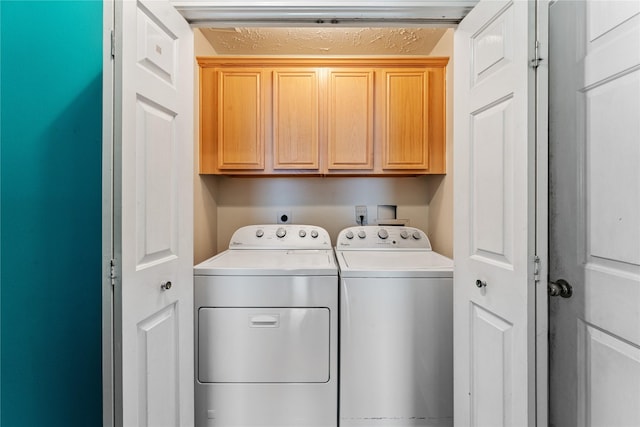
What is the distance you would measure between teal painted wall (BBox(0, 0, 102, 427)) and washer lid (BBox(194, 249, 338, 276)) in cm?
50

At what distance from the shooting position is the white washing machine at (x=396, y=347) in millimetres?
1438

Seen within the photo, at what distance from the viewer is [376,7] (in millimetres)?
1193

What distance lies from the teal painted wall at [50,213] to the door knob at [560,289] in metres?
1.70

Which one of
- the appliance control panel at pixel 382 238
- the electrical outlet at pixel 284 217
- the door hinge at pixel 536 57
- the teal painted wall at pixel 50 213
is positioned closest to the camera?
the door hinge at pixel 536 57

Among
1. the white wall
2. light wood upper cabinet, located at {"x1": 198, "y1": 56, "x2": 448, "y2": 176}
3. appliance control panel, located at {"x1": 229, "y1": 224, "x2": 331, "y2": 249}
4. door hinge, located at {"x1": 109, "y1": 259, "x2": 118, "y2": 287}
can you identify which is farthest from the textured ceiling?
door hinge, located at {"x1": 109, "y1": 259, "x2": 118, "y2": 287}

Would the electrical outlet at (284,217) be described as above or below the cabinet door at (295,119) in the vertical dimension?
below

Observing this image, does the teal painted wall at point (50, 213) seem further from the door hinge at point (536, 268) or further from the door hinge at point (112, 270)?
the door hinge at point (536, 268)

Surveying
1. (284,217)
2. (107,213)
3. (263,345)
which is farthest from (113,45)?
(284,217)

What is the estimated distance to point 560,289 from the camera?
0.96 meters

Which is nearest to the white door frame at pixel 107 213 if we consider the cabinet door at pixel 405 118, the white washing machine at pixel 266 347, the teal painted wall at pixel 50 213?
the teal painted wall at pixel 50 213

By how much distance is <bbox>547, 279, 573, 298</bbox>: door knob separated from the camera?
94 centimetres

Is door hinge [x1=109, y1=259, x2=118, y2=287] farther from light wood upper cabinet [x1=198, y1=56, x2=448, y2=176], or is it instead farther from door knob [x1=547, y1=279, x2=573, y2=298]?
door knob [x1=547, y1=279, x2=573, y2=298]

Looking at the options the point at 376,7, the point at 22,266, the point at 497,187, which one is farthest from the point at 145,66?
the point at 497,187

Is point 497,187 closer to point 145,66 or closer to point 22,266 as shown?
point 145,66
